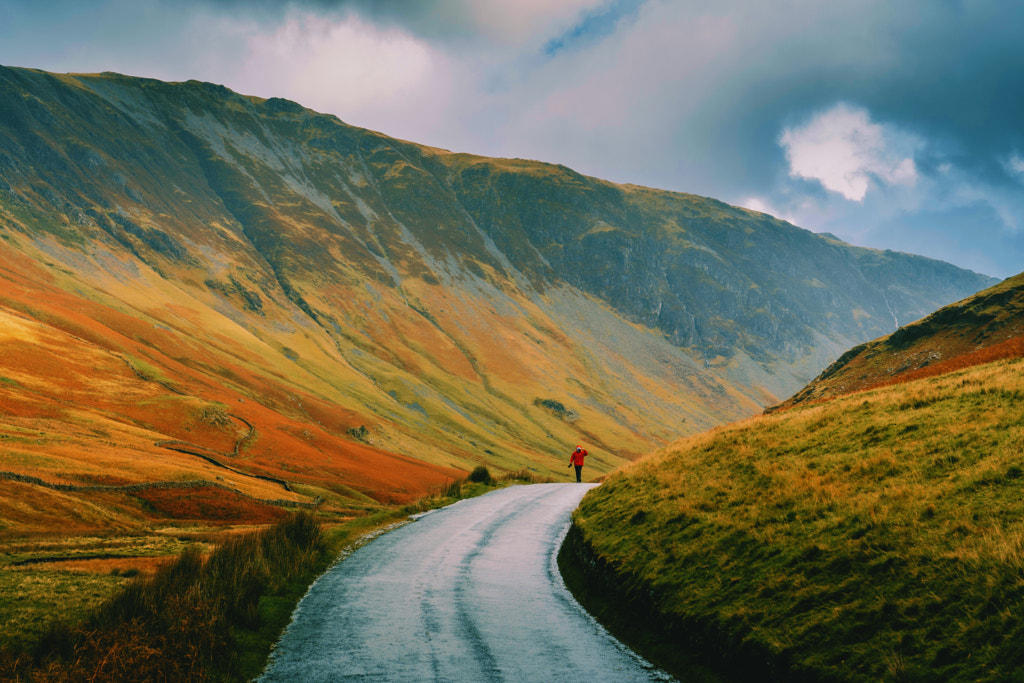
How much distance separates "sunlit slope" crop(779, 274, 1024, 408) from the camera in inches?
1837

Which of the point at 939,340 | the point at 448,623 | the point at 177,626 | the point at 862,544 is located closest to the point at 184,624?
the point at 177,626

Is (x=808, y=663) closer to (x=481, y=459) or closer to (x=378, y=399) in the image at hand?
(x=481, y=459)

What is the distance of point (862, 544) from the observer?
10852 mm

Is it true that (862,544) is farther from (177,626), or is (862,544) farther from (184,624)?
(177,626)

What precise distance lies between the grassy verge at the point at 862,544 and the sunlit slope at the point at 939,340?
31.1 meters

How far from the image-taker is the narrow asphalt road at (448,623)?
1032cm

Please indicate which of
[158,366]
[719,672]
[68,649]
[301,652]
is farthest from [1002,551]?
[158,366]

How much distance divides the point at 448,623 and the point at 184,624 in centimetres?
494

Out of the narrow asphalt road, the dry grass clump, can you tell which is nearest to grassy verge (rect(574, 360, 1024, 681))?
the narrow asphalt road

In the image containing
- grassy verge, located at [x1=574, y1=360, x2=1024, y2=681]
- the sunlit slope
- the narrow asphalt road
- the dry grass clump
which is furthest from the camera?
the sunlit slope

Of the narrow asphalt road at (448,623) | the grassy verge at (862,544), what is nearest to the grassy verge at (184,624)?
the narrow asphalt road at (448,623)

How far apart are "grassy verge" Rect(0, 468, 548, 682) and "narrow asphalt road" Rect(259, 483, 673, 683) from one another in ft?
2.10

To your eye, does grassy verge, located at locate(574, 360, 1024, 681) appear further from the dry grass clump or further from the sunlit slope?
the sunlit slope

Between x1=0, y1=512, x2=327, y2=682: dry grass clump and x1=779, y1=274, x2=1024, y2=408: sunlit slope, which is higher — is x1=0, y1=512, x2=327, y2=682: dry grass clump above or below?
below
